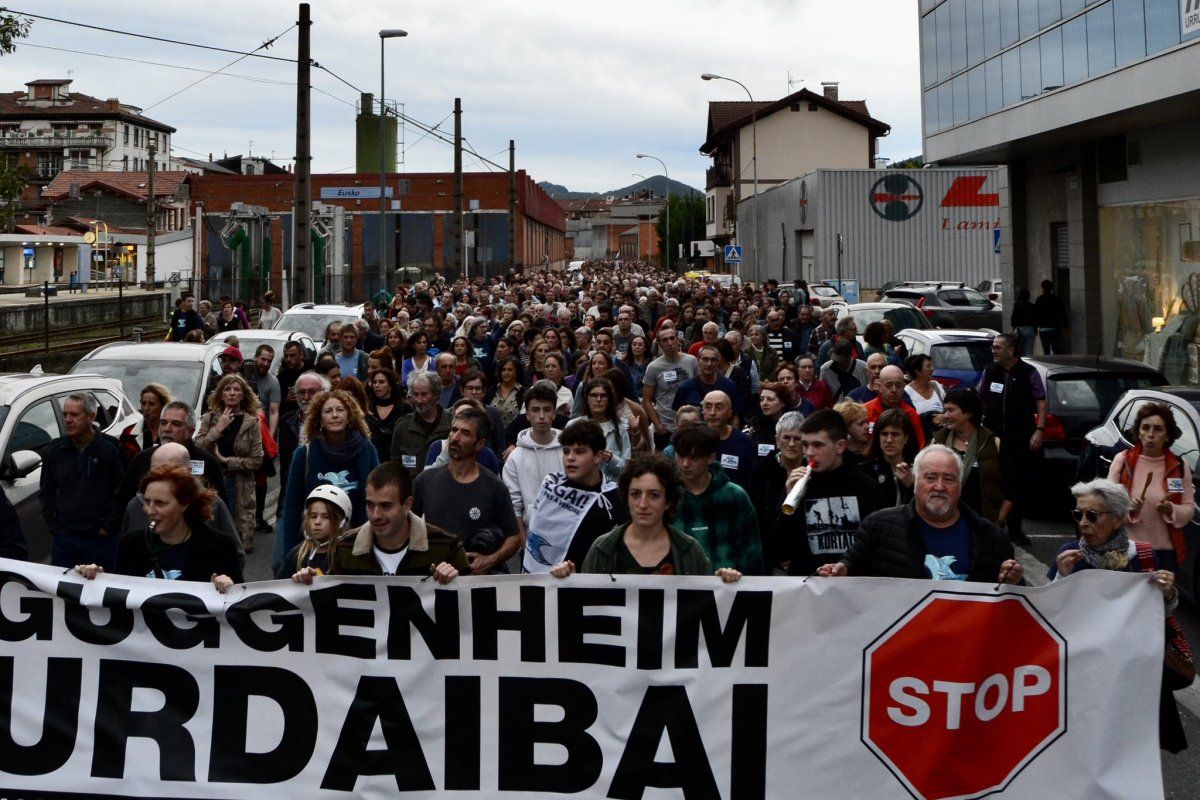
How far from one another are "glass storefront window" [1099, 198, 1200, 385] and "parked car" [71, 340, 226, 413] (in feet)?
47.5

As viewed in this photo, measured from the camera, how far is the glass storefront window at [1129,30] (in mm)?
21031

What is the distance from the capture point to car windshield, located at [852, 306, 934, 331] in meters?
28.3

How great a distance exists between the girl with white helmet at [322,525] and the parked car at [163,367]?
8.26 metres

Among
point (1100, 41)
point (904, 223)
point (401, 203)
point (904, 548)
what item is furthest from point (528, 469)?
point (401, 203)

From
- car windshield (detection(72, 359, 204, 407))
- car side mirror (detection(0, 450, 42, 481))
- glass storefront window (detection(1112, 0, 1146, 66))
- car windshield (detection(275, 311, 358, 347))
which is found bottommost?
car side mirror (detection(0, 450, 42, 481))

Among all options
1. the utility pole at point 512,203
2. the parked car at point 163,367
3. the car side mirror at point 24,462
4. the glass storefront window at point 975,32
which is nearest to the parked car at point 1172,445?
the car side mirror at point 24,462

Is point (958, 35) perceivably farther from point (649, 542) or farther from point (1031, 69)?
point (649, 542)

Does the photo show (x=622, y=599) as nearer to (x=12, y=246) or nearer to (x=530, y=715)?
(x=530, y=715)

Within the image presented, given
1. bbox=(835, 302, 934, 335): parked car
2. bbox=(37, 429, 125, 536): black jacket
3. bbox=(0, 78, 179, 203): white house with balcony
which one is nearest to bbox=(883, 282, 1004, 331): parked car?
bbox=(835, 302, 934, 335): parked car

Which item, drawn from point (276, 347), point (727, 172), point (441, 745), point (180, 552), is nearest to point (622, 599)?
point (441, 745)

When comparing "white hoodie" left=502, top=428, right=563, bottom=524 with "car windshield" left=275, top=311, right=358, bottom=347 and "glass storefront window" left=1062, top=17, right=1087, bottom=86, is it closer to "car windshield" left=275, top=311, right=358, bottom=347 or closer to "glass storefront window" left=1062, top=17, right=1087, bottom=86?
"car windshield" left=275, top=311, right=358, bottom=347

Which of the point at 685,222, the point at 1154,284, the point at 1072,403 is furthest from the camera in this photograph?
the point at 685,222

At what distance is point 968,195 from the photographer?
5100cm

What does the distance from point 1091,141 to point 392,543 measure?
78.0 feet
